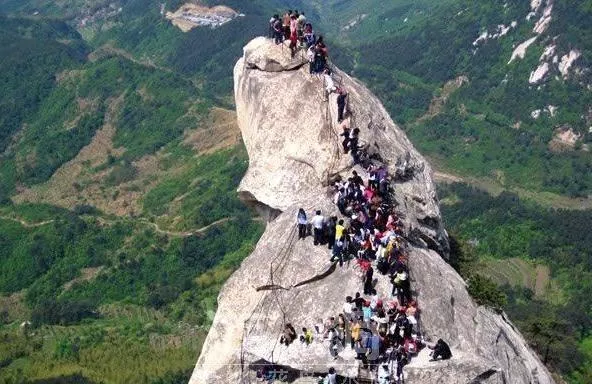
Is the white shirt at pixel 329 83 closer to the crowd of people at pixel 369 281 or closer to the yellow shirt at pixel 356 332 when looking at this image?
the crowd of people at pixel 369 281

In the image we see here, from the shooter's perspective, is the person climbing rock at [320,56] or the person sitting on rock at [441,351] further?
the person climbing rock at [320,56]

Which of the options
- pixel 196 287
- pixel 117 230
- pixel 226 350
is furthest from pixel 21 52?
pixel 226 350

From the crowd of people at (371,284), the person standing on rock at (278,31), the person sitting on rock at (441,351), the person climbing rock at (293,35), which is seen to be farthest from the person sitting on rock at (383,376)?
the person standing on rock at (278,31)

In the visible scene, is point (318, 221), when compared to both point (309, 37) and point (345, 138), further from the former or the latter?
point (309, 37)

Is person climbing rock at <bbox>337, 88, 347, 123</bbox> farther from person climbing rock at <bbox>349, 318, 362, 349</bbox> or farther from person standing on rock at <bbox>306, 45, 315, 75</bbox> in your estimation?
person climbing rock at <bbox>349, 318, 362, 349</bbox>

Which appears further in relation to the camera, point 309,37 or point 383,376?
point 309,37

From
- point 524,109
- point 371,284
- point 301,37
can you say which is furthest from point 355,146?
point 524,109

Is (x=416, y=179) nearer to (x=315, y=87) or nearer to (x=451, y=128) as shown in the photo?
(x=315, y=87)
